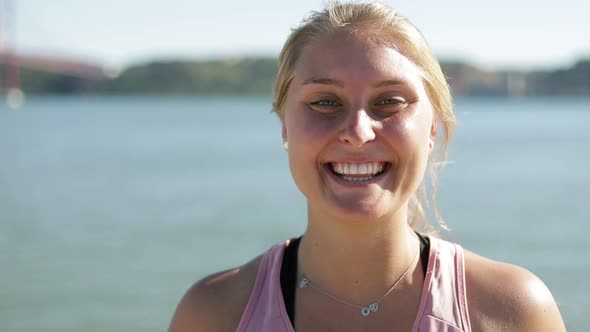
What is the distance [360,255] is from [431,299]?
0.23 metres

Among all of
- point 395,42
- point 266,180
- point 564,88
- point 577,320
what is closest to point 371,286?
point 395,42

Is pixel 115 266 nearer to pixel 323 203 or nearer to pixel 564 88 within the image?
pixel 323 203

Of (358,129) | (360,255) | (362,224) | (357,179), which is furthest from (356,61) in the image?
(360,255)

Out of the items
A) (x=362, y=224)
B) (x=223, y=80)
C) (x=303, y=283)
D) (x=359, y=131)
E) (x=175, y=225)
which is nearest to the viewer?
(x=359, y=131)

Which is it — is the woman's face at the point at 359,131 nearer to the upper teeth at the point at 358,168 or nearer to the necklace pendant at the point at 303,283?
the upper teeth at the point at 358,168

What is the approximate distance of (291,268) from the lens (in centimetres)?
223

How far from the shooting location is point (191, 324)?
84.8 inches

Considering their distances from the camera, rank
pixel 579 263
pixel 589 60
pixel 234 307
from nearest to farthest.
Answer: pixel 234 307, pixel 579 263, pixel 589 60

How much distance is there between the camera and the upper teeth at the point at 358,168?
6.56 ft

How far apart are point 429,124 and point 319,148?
325mm

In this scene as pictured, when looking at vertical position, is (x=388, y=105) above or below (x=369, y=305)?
above

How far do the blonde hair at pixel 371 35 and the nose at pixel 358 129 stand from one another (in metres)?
0.22

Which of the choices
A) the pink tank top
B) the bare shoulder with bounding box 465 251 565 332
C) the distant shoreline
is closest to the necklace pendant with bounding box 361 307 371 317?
the pink tank top

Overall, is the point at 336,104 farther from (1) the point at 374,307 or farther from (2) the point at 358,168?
(1) the point at 374,307
